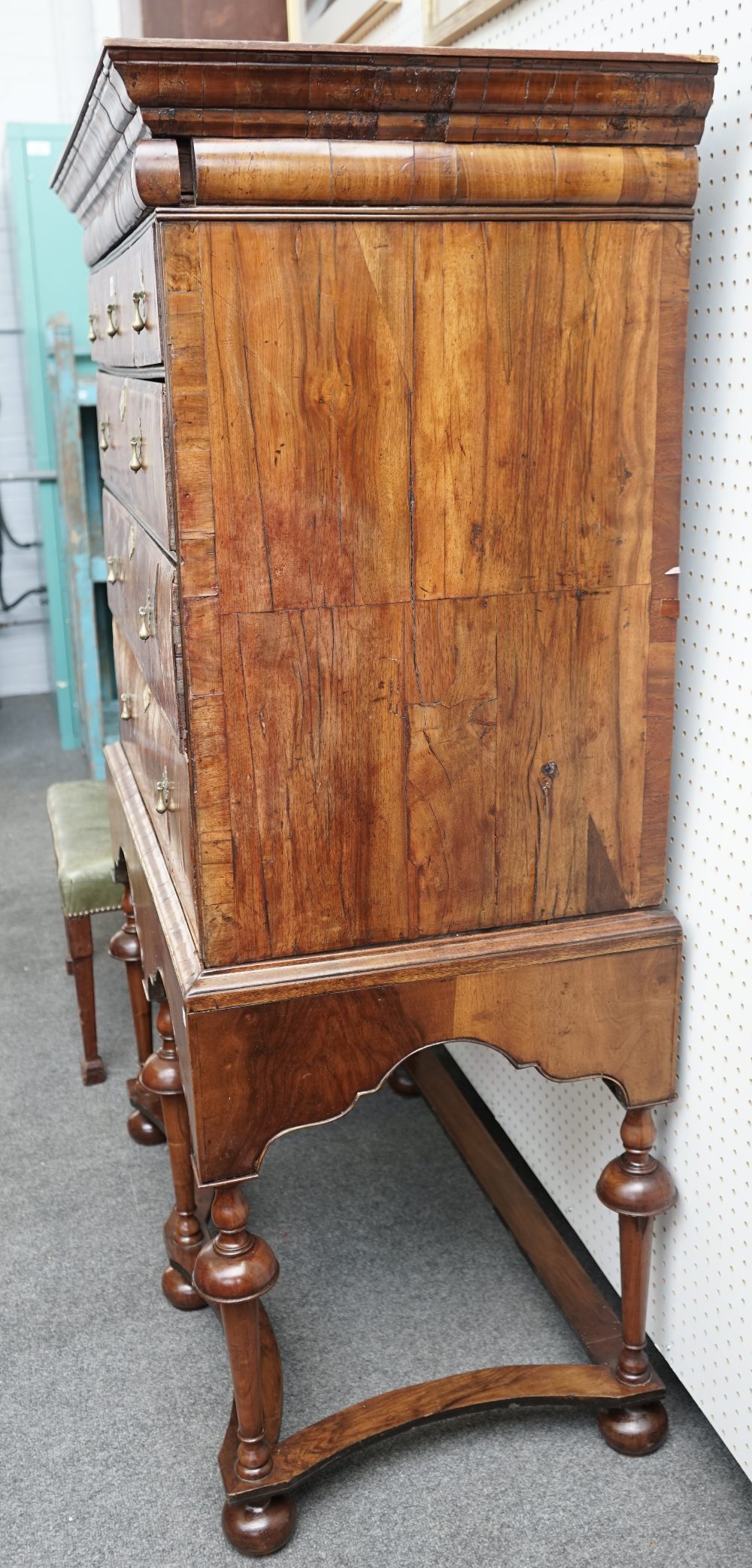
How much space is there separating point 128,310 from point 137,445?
0.75 feet

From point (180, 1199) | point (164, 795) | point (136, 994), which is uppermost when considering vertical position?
point (164, 795)

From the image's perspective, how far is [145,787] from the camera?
7.47 feet

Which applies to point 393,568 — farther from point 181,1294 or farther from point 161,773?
point 181,1294

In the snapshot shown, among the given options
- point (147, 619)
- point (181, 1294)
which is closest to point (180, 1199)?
point (181, 1294)

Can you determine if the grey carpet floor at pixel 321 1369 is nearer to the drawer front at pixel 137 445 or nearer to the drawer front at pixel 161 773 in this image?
the drawer front at pixel 161 773

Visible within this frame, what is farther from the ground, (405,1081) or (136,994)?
(136,994)

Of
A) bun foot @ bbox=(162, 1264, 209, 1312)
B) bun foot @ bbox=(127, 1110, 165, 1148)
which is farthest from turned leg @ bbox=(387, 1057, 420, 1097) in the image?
bun foot @ bbox=(162, 1264, 209, 1312)

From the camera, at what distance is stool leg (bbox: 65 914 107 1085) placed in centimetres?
299

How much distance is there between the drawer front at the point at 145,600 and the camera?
5.44 feet

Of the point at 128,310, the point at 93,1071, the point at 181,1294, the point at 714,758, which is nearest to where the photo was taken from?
the point at 714,758

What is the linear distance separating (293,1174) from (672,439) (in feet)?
5.85

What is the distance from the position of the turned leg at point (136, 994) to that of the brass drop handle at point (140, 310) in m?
1.45

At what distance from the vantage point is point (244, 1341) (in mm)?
1804

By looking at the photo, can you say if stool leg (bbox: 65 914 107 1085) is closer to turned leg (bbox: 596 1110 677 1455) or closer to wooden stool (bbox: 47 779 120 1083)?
wooden stool (bbox: 47 779 120 1083)
